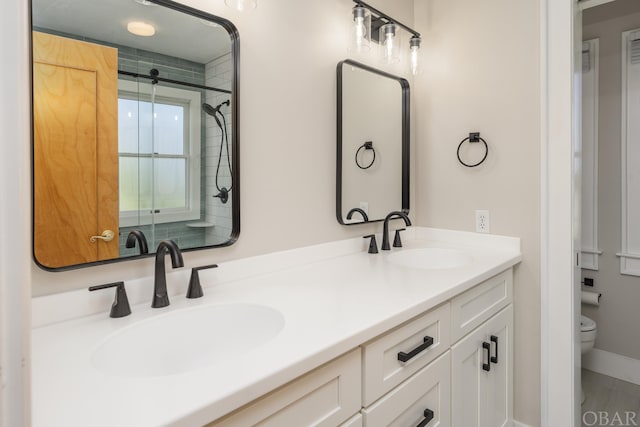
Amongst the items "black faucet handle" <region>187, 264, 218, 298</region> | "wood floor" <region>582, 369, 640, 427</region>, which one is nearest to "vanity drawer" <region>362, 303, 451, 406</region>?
"black faucet handle" <region>187, 264, 218, 298</region>

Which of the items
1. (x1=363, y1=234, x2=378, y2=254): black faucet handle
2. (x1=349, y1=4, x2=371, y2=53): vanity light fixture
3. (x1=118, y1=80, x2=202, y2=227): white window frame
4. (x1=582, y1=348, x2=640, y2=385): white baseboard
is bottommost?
(x1=582, y1=348, x2=640, y2=385): white baseboard

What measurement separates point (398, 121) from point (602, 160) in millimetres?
1493

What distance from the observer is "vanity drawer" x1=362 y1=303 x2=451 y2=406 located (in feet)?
3.02

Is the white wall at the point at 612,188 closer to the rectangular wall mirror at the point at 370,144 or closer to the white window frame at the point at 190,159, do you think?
the rectangular wall mirror at the point at 370,144

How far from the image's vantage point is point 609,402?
2.12m

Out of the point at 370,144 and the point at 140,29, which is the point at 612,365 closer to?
the point at 370,144

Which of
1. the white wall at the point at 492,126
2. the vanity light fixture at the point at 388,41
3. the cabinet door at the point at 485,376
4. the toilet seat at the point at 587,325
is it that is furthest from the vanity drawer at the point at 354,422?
the toilet seat at the point at 587,325

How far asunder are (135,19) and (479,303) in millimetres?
1509

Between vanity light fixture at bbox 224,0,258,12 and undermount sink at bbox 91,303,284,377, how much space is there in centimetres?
97

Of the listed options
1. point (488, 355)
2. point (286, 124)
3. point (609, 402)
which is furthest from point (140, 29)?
point (609, 402)

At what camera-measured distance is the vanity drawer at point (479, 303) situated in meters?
1.28

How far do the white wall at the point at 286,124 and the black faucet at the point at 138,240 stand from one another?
43mm

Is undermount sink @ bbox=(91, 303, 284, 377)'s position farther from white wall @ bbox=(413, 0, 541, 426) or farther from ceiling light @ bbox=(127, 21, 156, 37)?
white wall @ bbox=(413, 0, 541, 426)

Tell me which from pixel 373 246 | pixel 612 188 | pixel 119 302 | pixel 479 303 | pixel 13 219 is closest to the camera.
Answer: pixel 13 219
